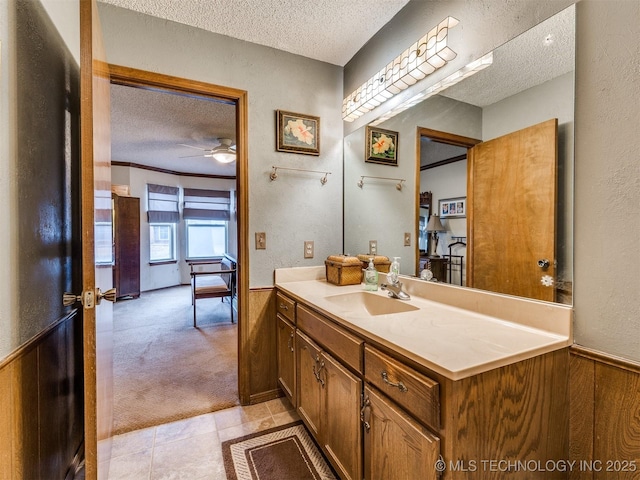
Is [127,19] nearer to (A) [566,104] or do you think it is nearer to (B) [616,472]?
(A) [566,104]

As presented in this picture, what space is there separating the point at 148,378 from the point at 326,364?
1871 mm

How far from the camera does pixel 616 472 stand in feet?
3.06

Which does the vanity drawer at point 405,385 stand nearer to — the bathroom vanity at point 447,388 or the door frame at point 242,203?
the bathroom vanity at point 447,388

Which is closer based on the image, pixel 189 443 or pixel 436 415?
pixel 436 415

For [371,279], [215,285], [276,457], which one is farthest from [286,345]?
[215,285]

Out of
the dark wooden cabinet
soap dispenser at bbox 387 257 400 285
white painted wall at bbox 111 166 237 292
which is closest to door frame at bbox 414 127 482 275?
soap dispenser at bbox 387 257 400 285

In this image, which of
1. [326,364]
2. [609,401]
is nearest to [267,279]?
[326,364]

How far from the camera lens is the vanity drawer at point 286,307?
1779 mm

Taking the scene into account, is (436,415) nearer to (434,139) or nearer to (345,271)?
(345,271)

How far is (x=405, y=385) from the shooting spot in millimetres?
913

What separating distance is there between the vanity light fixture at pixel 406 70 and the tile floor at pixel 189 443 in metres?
2.18

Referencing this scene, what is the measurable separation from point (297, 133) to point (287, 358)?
1587 mm

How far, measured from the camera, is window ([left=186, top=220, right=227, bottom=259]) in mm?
6500

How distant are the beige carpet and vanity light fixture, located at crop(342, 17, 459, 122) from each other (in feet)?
7.61
